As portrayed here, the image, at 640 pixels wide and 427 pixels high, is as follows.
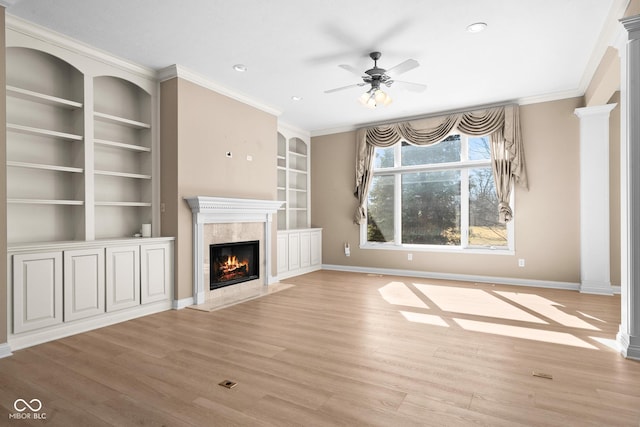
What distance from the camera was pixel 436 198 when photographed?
6.30 m

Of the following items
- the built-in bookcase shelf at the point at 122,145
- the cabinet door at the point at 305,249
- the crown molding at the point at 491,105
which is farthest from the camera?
the cabinet door at the point at 305,249

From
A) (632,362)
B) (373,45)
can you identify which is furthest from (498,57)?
(632,362)

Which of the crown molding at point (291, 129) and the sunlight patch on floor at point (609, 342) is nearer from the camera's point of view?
the sunlight patch on floor at point (609, 342)

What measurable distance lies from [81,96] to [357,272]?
523 cm

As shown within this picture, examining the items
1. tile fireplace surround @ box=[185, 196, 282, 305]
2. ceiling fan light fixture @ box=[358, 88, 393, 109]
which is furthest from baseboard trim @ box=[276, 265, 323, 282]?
ceiling fan light fixture @ box=[358, 88, 393, 109]

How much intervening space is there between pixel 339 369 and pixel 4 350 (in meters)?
2.70

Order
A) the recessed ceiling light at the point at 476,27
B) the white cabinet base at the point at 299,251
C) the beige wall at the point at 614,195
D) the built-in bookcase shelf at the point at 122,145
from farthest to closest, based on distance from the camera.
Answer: the white cabinet base at the point at 299,251, the beige wall at the point at 614,195, the built-in bookcase shelf at the point at 122,145, the recessed ceiling light at the point at 476,27

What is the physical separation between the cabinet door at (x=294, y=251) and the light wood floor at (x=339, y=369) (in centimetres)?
233

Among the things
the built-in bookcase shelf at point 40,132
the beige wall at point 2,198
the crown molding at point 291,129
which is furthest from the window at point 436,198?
the beige wall at point 2,198

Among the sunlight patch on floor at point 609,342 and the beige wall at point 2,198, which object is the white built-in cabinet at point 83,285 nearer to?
the beige wall at point 2,198

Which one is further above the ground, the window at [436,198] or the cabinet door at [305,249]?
the window at [436,198]

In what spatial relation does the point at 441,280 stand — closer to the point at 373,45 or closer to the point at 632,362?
the point at 632,362

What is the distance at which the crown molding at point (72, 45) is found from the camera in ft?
10.3

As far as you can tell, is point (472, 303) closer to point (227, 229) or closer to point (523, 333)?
point (523, 333)
